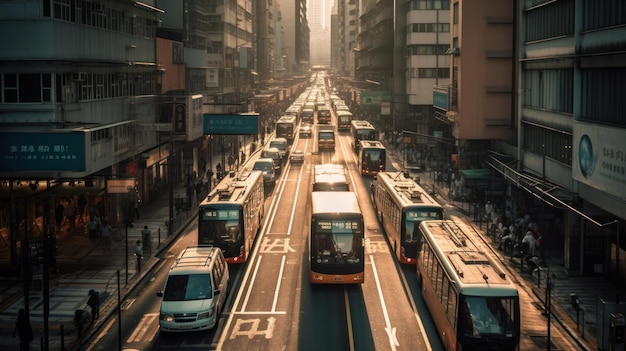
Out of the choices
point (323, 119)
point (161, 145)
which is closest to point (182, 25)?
point (161, 145)

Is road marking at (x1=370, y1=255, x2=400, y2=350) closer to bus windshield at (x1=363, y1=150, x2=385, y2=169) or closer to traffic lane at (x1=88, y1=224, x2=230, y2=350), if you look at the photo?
traffic lane at (x1=88, y1=224, x2=230, y2=350)

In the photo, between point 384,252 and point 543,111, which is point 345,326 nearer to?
point 384,252

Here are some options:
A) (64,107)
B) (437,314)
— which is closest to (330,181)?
(64,107)

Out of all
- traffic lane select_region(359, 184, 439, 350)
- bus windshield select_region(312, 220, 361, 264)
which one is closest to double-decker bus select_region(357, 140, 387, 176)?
traffic lane select_region(359, 184, 439, 350)

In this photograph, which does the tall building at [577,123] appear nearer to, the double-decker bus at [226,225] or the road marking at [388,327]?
the road marking at [388,327]

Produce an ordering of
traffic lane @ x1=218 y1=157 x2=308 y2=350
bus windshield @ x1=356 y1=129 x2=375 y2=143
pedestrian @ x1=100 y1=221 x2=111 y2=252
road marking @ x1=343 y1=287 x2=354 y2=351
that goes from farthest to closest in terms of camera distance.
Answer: bus windshield @ x1=356 y1=129 x2=375 y2=143, pedestrian @ x1=100 y1=221 x2=111 y2=252, traffic lane @ x1=218 y1=157 x2=308 y2=350, road marking @ x1=343 y1=287 x2=354 y2=351

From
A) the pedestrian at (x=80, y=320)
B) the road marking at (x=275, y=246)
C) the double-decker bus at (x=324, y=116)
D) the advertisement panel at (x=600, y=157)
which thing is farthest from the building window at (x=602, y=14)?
the double-decker bus at (x=324, y=116)

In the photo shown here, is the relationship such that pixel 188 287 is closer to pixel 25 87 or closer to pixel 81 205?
pixel 25 87
